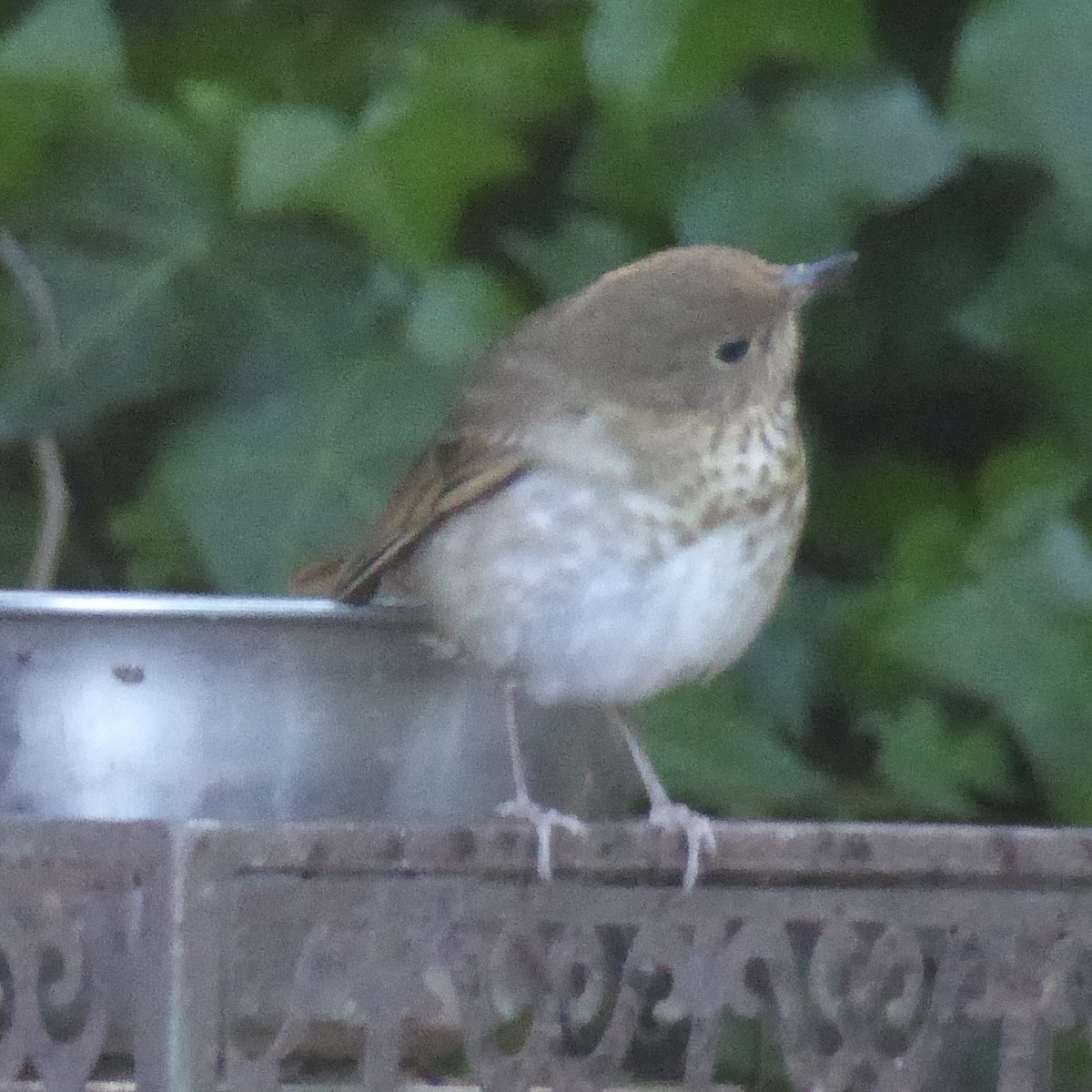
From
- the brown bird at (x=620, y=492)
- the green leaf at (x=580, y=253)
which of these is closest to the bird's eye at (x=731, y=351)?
the brown bird at (x=620, y=492)

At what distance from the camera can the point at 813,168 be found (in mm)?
1308

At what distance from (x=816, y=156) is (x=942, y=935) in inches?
23.2

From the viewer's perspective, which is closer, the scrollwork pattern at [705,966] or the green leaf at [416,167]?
the scrollwork pattern at [705,966]

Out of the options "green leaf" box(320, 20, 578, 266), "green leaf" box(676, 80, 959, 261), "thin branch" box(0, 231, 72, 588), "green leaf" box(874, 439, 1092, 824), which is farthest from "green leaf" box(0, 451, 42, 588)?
"green leaf" box(874, 439, 1092, 824)

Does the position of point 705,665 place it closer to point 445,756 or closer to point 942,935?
point 445,756

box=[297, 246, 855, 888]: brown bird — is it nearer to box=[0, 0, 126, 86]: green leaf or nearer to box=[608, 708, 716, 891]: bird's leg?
box=[608, 708, 716, 891]: bird's leg

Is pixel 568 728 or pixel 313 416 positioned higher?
pixel 313 416

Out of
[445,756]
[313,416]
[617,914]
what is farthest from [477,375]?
[617,914]

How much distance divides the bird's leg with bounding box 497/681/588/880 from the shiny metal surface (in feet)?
0.22

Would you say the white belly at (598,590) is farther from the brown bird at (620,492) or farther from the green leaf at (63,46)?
the green leaf at (63,46)

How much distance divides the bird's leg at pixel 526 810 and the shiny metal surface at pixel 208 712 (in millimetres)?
67

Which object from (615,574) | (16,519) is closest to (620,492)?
(615,574)

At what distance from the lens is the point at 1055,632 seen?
4.05ft

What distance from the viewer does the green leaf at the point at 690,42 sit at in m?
1.25
